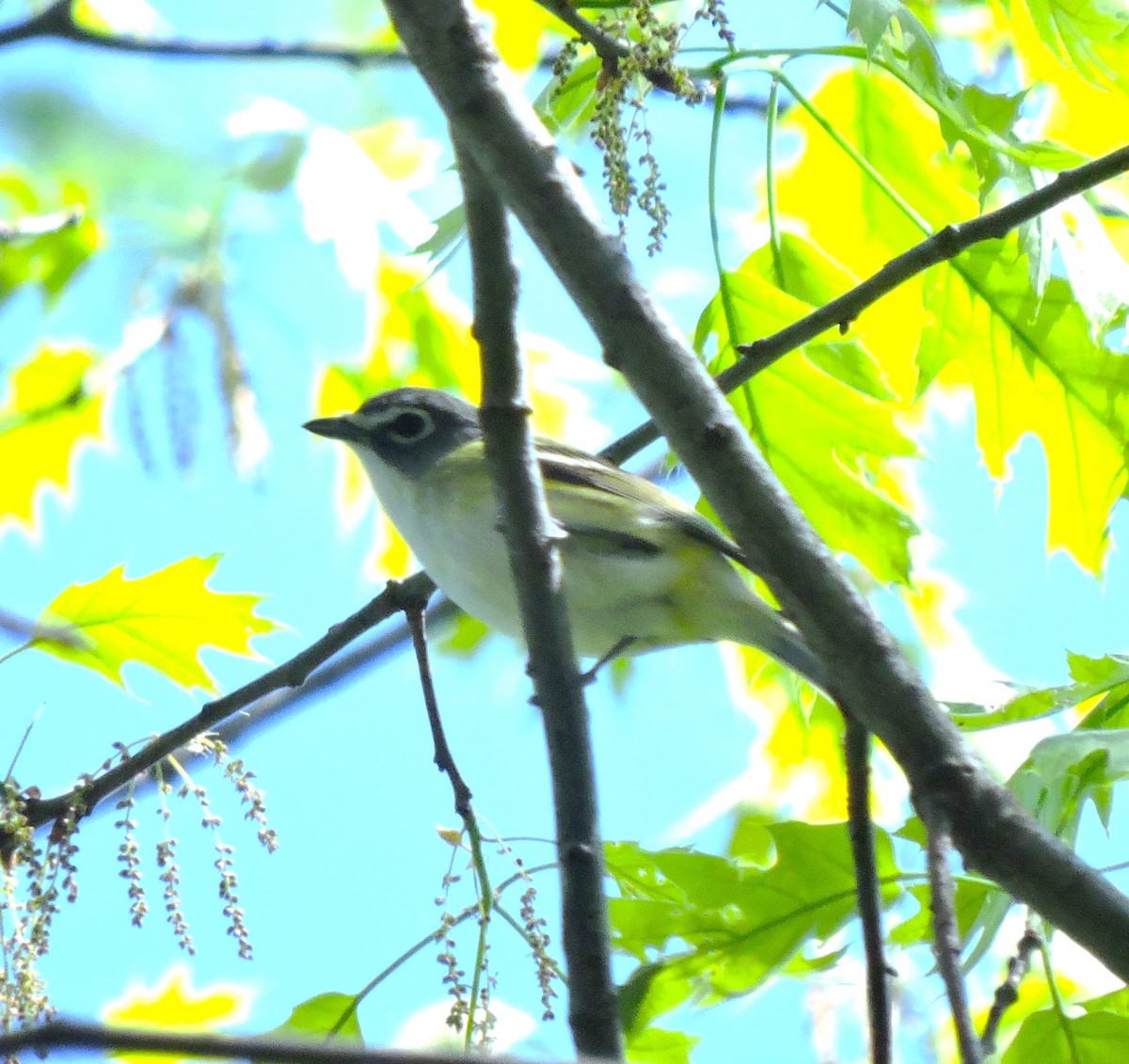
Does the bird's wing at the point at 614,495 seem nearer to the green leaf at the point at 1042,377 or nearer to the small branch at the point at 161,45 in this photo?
the green leaf at the point at 1042,377

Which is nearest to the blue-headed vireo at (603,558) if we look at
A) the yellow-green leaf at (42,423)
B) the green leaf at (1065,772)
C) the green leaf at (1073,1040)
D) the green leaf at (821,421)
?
the green leaf at (821,421)

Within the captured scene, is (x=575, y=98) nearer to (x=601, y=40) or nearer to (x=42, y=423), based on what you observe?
(x=601, y=40)

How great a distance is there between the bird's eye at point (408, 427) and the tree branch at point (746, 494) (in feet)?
6.26

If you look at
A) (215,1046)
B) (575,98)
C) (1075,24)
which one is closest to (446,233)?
(575,98)

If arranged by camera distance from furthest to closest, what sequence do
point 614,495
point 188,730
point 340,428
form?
point 340,428 < point 614,495 < point 188,730

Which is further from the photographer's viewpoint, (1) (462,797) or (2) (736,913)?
(2) (736,913)

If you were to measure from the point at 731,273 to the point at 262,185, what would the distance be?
5.62 feet

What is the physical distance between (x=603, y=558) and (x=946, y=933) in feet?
6.38

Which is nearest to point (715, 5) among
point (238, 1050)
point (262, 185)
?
point (238, 1050)

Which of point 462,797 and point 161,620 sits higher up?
point 161,620

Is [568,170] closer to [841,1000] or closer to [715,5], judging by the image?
[715,5]

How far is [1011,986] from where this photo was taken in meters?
2.25

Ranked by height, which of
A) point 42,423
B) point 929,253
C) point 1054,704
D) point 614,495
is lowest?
point 1054,704

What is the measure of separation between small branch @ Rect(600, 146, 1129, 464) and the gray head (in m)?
1.36
